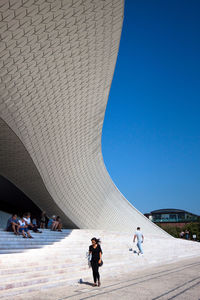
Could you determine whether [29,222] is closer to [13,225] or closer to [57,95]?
[13,225]

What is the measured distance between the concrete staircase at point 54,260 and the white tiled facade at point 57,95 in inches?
131

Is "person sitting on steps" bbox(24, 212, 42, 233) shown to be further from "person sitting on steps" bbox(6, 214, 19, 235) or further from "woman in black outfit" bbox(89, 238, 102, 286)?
"woman in black outfit" bbox(89, 238, 102, 286)

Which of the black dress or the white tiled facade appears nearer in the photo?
the black dress

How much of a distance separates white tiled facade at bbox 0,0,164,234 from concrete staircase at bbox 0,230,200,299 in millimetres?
3330

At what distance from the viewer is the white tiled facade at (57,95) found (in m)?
7.86

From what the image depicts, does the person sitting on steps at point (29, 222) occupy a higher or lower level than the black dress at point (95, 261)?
higher


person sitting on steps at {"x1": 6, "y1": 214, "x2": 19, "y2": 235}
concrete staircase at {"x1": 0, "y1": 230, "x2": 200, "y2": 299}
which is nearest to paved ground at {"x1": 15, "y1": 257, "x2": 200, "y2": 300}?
concrete staircase at {"x1": 0, "y1": 230, "x2": 200, "y2": 299}

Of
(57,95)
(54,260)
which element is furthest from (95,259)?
(57,95)

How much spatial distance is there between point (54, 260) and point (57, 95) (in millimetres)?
5946

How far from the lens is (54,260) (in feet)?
23.9

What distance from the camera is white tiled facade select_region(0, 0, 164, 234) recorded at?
25.8 ft

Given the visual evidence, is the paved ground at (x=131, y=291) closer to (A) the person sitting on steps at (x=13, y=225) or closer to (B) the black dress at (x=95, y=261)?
(B) the black dress at (x=95, y=261)

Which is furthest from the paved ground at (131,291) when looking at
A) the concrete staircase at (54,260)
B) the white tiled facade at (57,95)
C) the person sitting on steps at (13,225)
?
the white tiled facade at (57,95)

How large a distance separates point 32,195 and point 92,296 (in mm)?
10861
